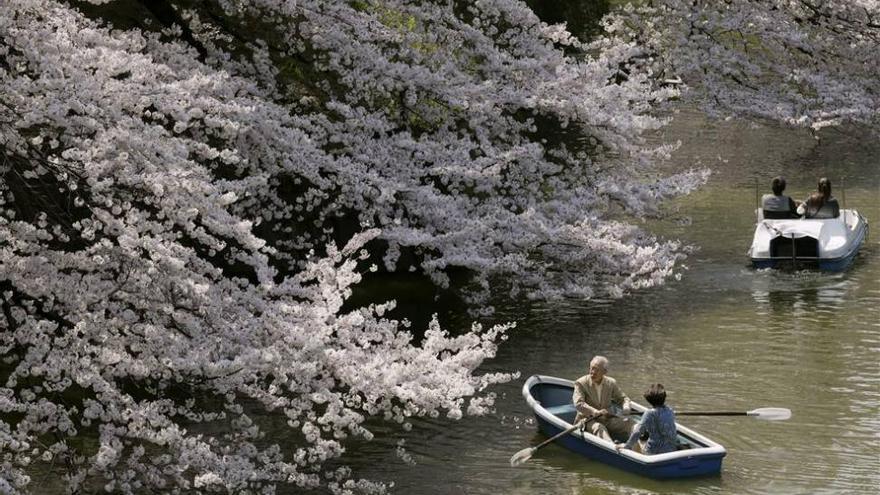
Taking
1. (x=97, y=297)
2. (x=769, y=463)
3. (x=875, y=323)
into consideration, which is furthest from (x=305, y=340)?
(x=875, y=323)

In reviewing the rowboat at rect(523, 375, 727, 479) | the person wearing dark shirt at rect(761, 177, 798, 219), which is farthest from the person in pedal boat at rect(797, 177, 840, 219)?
the rowboat at rect(523, 375, 727, 479)

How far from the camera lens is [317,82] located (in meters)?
17.5

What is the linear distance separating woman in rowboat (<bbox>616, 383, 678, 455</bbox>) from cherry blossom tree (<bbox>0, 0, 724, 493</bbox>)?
1.58 meters

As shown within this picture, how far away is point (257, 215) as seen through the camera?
55.0ft

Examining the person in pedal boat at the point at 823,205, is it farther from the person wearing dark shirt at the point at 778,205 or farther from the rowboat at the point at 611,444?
the rowboat at the point at 611,444

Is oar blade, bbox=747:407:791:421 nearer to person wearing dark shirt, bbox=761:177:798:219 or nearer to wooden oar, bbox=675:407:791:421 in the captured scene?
wooden oar, bbox=675:407:791:421

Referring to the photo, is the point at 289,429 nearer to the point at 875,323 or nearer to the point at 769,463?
the point at 769,463

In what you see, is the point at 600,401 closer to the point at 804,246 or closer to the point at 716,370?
the point at 716,370

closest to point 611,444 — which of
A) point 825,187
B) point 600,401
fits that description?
point 600,401

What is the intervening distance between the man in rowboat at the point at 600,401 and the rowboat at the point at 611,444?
5.9 inches

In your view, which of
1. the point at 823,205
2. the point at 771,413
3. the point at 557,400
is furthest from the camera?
the point at 823,205

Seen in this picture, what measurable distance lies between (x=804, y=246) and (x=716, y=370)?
18.2 ft

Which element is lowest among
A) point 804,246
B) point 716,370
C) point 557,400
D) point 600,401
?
point 557,400

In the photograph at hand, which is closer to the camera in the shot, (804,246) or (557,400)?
(557,400)
